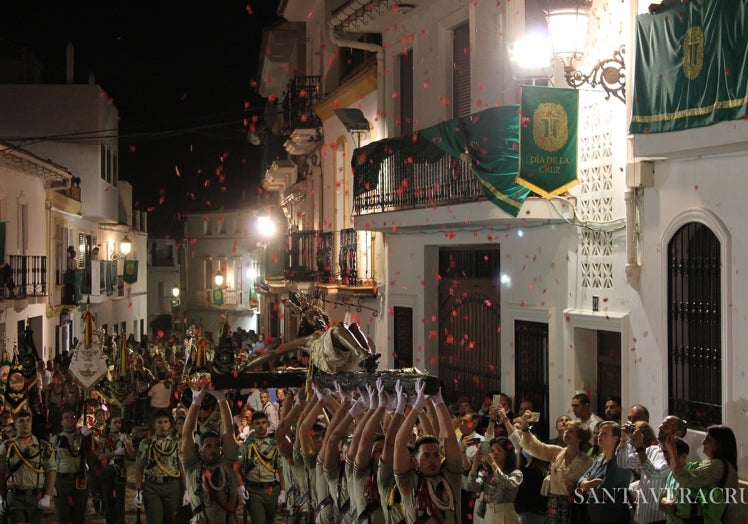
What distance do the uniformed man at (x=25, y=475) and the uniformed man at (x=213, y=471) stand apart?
2.19 m

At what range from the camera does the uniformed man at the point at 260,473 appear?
12359mm

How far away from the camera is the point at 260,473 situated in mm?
12367

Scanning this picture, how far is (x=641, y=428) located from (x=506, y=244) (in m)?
6.55

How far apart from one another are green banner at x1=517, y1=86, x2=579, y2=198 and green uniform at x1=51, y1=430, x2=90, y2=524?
6.22 meters

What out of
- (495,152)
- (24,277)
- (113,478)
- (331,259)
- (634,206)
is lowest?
(113,478)

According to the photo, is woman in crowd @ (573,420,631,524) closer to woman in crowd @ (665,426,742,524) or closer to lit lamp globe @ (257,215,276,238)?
woman in crowd @ (665,426,742,524)

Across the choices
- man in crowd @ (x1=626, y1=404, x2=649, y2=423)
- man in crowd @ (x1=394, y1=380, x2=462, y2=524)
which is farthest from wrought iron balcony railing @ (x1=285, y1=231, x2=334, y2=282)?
man in crowd @ (x1=394, y1=380, x2=462, y2=524)

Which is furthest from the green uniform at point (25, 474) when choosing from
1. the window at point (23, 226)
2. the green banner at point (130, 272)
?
the green banner at point (130, 272)

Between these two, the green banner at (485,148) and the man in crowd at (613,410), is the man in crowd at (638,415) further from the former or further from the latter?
the green banner at (485,148)

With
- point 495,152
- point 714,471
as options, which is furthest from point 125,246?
point 714,471

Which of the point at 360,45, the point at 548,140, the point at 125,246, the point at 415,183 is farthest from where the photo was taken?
the point at 125,246

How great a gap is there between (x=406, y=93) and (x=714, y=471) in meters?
12.9

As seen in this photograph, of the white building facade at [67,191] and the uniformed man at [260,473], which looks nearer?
the uniformed man at [260,473]

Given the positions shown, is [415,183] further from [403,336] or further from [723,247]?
[723,247]
